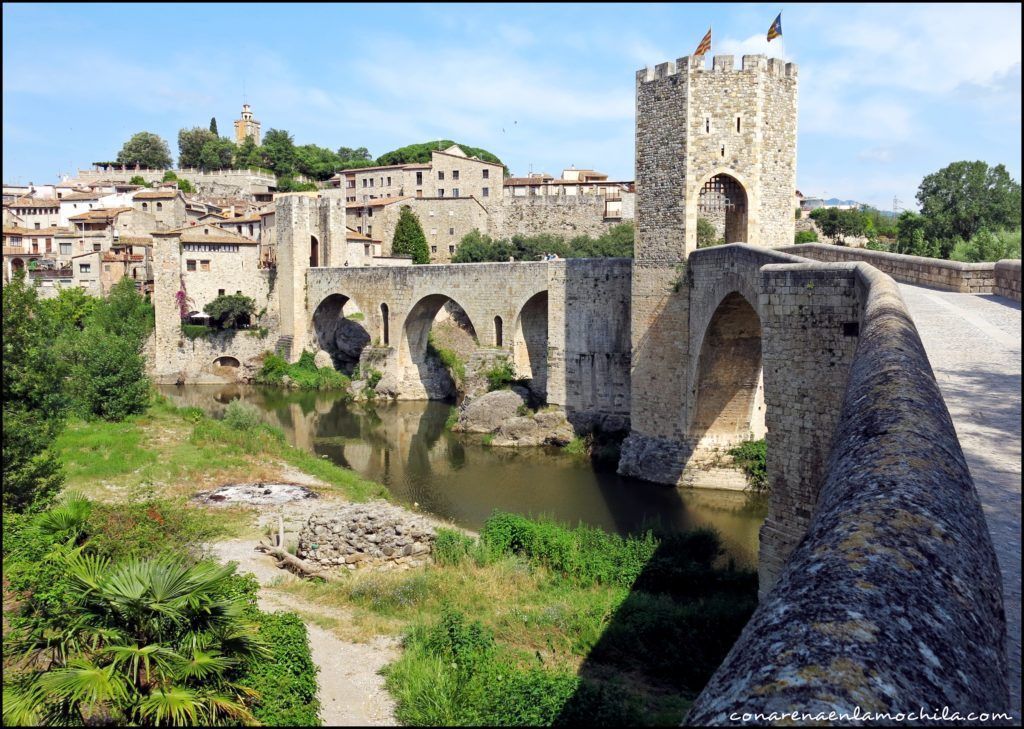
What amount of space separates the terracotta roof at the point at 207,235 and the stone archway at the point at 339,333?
17.4 feet

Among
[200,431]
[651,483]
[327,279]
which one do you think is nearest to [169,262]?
[327,279]

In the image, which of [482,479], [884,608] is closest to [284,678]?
[884,608]

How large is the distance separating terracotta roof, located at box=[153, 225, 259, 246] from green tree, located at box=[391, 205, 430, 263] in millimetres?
9330

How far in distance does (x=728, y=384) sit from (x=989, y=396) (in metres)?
12.5

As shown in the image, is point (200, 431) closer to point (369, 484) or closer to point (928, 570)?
point (369, 484)

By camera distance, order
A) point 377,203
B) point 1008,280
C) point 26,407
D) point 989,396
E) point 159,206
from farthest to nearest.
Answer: point 159,206, point 377,203, point 26,407, point 1008,280, point 989,396

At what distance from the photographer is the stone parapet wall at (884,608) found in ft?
5.61

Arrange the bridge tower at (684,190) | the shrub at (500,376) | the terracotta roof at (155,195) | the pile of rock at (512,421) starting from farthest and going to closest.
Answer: the terracotta roof at (155,195) → the shrub at (500,376) → the pile of rock at (512,421) → the bridge tower at (684,190)

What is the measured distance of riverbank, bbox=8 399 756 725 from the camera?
768cm

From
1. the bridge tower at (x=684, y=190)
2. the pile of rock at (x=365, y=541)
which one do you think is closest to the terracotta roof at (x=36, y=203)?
the bridge tower at (x=684, y=190)

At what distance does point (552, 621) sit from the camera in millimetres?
9859

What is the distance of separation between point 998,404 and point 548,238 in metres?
40.7

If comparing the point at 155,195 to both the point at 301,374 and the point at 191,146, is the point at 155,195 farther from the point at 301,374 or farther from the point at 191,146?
the point at 191,146

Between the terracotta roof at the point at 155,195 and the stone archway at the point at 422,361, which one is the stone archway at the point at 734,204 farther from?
the terracotta roof at the point at 155,195
